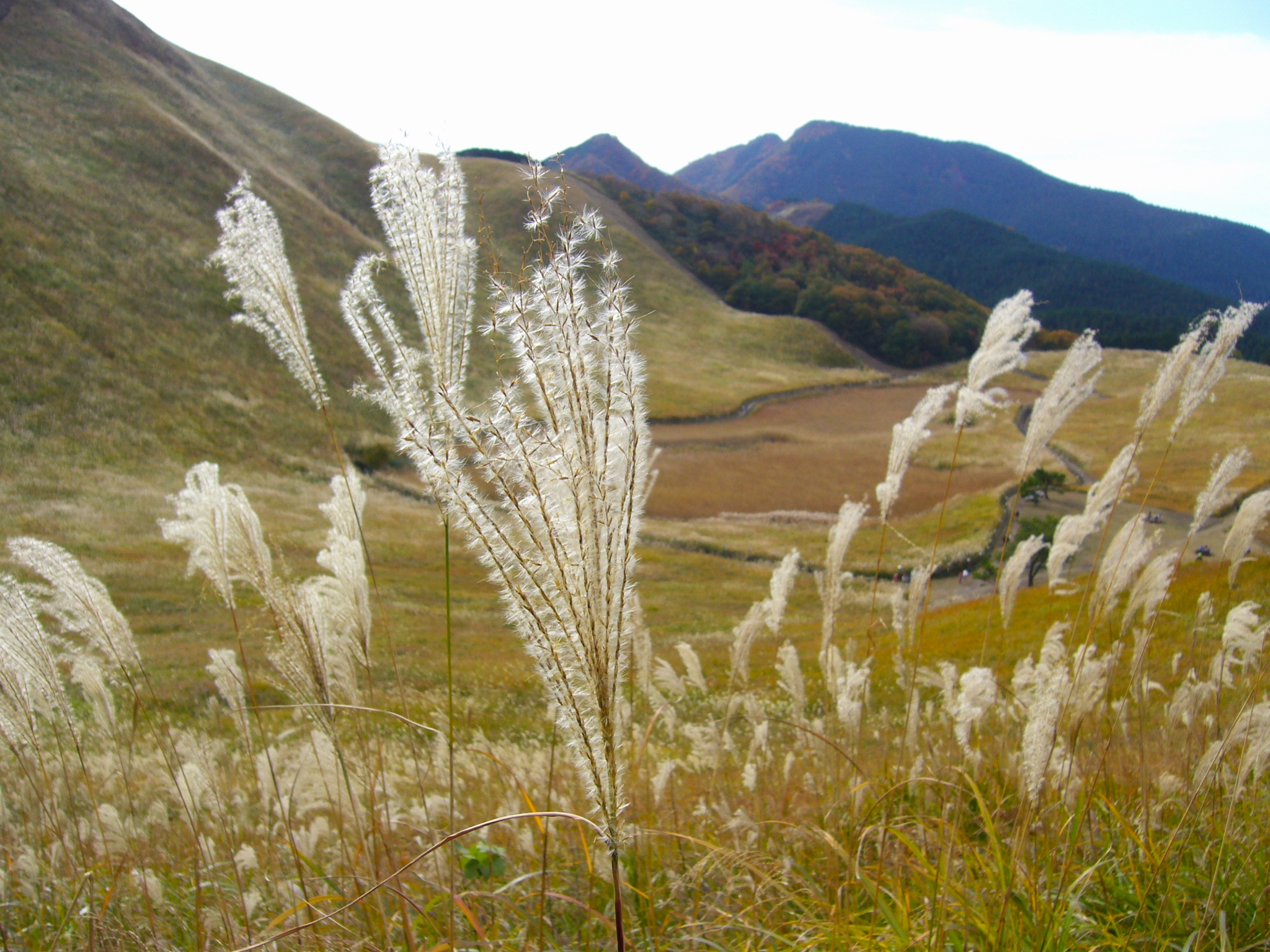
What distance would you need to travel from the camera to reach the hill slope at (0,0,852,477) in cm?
2873

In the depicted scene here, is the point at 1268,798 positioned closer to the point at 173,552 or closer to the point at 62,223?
the point at 173,552

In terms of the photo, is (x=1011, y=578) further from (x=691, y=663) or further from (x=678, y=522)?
(x=678, y=522)

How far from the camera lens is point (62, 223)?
36.3m

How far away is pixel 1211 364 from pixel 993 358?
0.78m

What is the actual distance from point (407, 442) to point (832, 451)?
50.6 m

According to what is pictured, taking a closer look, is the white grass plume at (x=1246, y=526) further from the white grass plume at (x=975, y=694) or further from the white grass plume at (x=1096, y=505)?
the white grass plume at (x=975, y=694)

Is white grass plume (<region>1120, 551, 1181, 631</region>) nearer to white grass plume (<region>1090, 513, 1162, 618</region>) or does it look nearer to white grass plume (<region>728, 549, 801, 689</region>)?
white grass plume (<region>1090, 513, 1162, 618</region>)

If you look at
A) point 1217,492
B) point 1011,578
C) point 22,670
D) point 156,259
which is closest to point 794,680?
point 1011,578

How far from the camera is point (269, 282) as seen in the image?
2.35m

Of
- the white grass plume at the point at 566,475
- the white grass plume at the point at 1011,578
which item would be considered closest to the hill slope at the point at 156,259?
the white grass plume at the point at 1011,578

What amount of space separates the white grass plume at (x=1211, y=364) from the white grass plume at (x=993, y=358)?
0.59 metres

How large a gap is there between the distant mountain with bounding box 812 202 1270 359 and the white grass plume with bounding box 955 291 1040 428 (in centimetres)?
10217

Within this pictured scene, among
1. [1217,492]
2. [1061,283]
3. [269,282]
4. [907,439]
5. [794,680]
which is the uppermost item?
[1061,283]

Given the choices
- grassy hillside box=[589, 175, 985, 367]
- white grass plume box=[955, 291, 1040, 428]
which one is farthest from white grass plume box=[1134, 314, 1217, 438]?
grassy hillside box=[589, 175, 985, 367]
